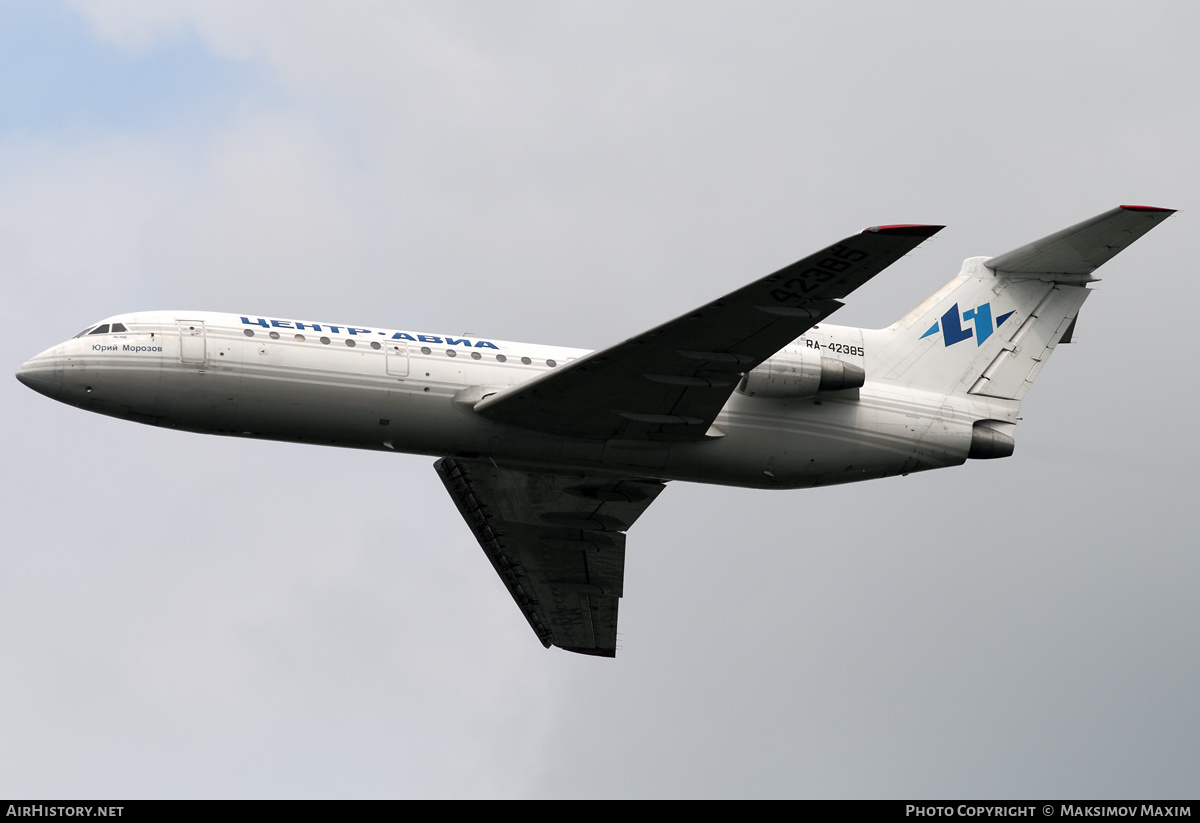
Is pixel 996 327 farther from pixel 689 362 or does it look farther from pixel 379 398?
pixel 379 398

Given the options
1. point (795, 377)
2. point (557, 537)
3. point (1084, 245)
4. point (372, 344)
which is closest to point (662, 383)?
point (795, 377)

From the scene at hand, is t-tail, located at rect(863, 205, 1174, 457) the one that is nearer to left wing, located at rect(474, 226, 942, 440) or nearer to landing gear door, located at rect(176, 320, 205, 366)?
left wing, located at rect(474, 226, 942, 440)

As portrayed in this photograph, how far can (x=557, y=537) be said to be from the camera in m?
41.1

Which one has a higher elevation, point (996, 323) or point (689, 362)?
point (996, 323)

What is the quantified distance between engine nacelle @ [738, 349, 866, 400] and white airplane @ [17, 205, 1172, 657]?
5cm

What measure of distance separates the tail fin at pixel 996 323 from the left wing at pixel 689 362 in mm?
5409

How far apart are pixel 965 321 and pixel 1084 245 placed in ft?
11.2

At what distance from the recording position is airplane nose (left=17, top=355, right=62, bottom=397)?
32.4 metres

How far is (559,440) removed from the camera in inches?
1341

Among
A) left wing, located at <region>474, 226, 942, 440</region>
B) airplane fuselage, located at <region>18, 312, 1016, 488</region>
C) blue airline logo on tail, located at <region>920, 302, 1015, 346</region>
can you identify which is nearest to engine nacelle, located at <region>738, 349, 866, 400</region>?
airplane fuselage, located at <region>18, 312, 1016, 488</region>

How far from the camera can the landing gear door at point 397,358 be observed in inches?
1307

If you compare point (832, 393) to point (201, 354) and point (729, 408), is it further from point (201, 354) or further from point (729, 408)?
point (201, 354)

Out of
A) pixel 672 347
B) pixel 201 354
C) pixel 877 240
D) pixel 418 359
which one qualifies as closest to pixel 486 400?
pixel 418 359
